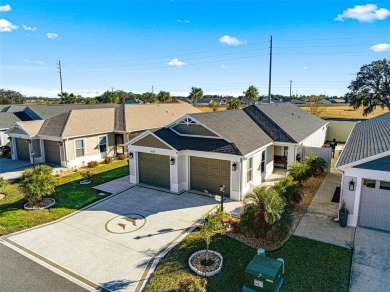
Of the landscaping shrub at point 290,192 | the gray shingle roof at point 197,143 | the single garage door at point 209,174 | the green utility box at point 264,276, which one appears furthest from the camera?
the single garage door at point 209,174

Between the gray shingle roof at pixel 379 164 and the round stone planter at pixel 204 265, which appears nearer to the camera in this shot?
the round stone planter at pixel 204 265

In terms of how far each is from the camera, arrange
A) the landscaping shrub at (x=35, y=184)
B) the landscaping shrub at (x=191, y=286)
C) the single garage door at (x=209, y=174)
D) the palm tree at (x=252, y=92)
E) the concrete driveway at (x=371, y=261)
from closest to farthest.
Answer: the landscaping shrub at (x=191, y=286) → the concrete driveway at (x=371, y=261) → the landscaping shrub at (x=35, y=184) → the single garage door at (x=209, y=174) → the palm tree at (x=252, y=92)

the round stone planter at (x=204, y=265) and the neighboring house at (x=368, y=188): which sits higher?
the neighboring house at (x=368, y=188)

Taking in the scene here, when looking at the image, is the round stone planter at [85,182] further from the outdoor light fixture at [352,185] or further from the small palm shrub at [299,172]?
the outdoor light fixture at [352,185]

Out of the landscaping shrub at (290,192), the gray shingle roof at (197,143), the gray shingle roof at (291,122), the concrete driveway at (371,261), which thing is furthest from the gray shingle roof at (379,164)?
the gray shingle roof at (291,122)

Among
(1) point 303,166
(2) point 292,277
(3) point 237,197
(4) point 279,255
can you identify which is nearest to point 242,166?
(3) point 237,197

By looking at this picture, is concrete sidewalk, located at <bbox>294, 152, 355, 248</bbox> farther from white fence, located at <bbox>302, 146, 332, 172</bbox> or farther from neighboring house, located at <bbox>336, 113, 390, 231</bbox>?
white fence, located at <bbox>302, 146, 332, 172</bbox>

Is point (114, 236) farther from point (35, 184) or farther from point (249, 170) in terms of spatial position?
point (249, 170)
